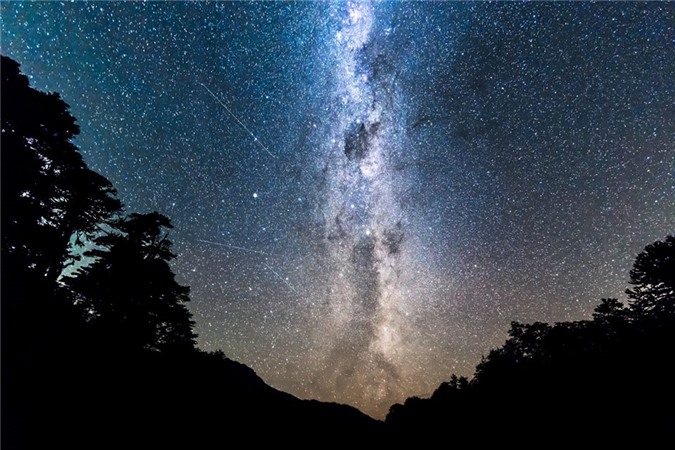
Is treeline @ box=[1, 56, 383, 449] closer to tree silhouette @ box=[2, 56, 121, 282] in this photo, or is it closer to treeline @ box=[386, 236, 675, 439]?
tree silhouette @ box=[2, 56, 121, 282]

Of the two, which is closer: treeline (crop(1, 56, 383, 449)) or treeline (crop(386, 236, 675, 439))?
treeline (crop(1, 56, 383, 449))

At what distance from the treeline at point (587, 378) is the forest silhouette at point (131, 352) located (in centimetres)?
10

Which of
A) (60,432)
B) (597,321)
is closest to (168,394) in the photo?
(60,432)

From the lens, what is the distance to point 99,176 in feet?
46.7

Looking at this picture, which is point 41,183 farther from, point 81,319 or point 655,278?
point 655,278

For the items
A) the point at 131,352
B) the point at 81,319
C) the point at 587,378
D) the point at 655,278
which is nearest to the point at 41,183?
the point at 81,319

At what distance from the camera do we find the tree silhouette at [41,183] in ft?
36.1

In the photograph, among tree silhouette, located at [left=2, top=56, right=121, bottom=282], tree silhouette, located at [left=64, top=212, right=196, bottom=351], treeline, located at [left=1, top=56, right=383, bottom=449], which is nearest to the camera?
treeline, located at [left=1, top=56, right=383, bottom=449]

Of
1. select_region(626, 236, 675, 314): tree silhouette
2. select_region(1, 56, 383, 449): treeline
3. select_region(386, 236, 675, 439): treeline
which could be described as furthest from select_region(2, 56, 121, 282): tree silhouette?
select_region(626, 236, 675, 314): tree silhouette

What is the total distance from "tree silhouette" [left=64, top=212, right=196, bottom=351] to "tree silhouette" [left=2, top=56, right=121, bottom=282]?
120cm

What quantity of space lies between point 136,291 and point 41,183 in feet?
18.8

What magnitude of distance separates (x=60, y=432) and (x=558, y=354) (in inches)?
1170

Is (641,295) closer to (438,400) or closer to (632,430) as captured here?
(632,430)

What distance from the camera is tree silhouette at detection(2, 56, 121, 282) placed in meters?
11.0
